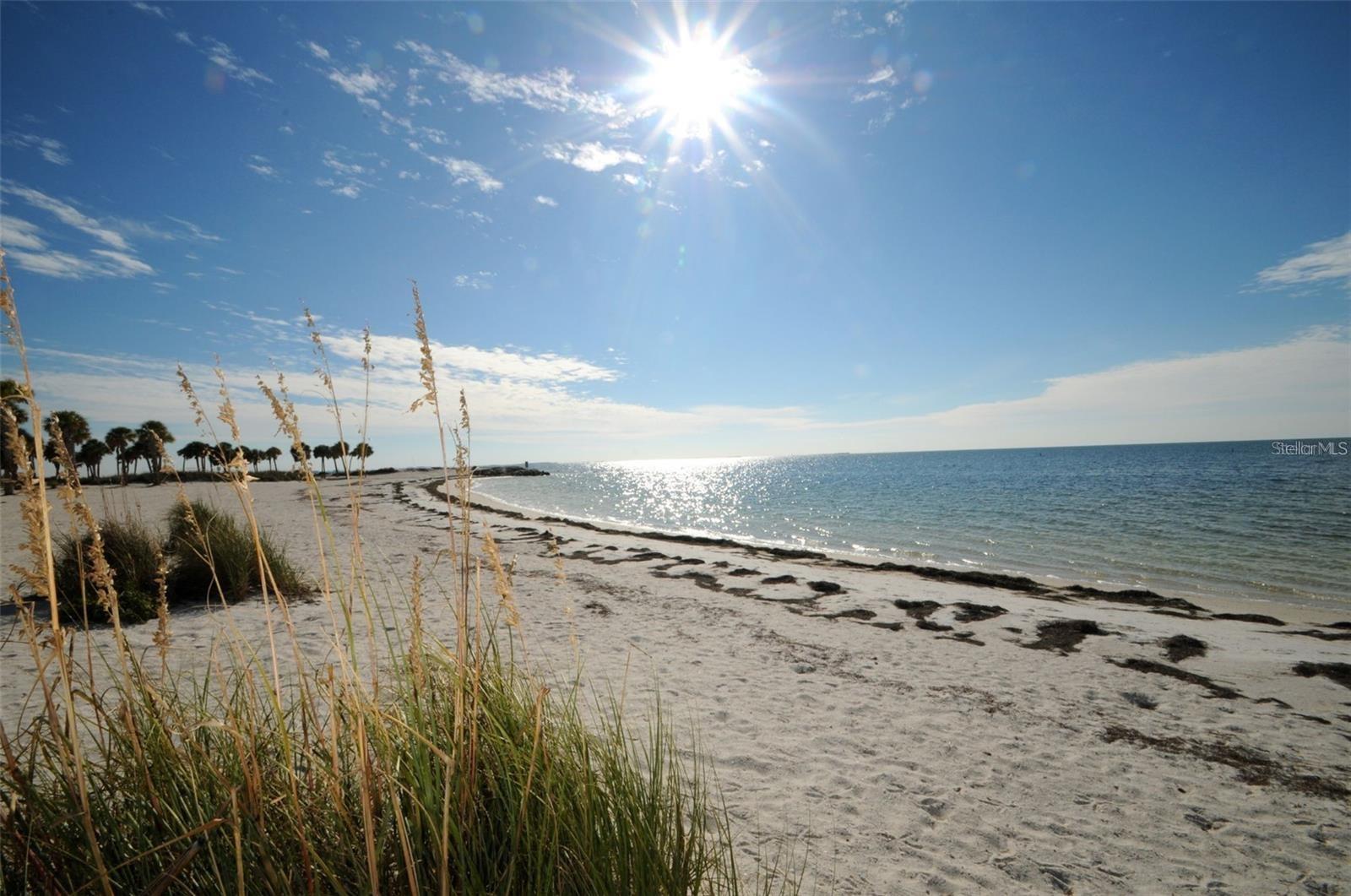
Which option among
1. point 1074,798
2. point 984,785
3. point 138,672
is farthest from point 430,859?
point 1074,798

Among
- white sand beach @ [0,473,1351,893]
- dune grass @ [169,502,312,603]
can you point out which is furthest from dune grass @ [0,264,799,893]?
Result: dune grass @ [169,502,312,603]

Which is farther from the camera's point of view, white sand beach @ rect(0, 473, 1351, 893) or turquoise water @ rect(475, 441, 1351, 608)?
turquoise water @ rect(475, 441, 1351, 608)

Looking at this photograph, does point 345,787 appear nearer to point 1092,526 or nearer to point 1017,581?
point 1017,581

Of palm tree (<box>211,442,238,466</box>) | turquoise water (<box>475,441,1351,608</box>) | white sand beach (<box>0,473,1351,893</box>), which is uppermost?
palm tree (<box>211,442,238,466</box>)

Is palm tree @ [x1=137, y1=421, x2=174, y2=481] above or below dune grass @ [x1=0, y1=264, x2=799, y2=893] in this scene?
above

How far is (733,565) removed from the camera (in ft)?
49.9

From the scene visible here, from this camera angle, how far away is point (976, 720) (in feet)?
20.1

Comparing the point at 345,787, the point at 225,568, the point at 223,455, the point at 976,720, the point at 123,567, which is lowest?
the point at 976,720

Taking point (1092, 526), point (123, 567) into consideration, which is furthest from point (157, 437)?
point (1092, 526)

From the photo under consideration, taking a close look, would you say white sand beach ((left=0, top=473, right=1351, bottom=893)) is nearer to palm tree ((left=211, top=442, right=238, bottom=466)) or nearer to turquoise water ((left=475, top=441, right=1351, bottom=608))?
palm tree ((left=211, top=442, right=238, bottom=466))

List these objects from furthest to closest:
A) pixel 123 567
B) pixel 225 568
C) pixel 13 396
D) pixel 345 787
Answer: pixel 225 568, pixel 123 567, pixel 345 787, pixel 13 396

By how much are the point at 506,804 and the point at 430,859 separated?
277 millimetres

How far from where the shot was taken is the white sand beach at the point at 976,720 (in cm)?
405

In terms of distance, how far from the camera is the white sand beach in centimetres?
405
